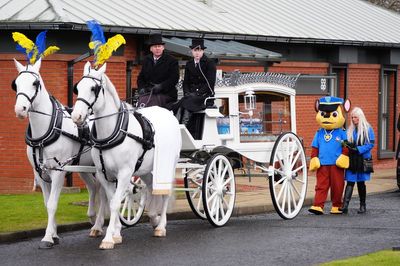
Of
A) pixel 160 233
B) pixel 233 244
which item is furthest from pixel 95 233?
pixel 233 244

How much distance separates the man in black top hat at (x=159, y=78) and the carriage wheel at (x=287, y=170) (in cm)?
191

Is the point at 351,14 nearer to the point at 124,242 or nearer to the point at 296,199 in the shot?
the point at 296,199

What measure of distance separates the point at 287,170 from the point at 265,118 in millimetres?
861

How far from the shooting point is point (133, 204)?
14.5 metres

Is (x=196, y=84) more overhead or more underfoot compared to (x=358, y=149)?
more overhead

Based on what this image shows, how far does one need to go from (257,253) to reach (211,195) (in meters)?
2.25

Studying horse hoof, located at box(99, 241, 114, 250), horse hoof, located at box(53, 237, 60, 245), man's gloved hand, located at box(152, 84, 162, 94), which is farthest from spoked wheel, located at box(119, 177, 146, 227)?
horse hoof, located at box(99, 241, 114, 250)

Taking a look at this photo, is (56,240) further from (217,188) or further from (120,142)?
(217,188)

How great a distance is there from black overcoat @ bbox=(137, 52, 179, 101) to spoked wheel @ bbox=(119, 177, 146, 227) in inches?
54.1

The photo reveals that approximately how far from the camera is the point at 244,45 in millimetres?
22781

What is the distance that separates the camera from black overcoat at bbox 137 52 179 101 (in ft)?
45.8

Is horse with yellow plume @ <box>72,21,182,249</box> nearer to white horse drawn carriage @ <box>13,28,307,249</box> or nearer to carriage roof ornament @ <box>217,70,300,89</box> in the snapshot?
white horse drawn carriage @ <box>13,28,307,249</box>

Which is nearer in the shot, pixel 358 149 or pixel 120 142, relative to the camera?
pixel 120 142

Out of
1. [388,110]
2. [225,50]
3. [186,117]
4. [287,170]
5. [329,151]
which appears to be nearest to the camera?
[186,117]
